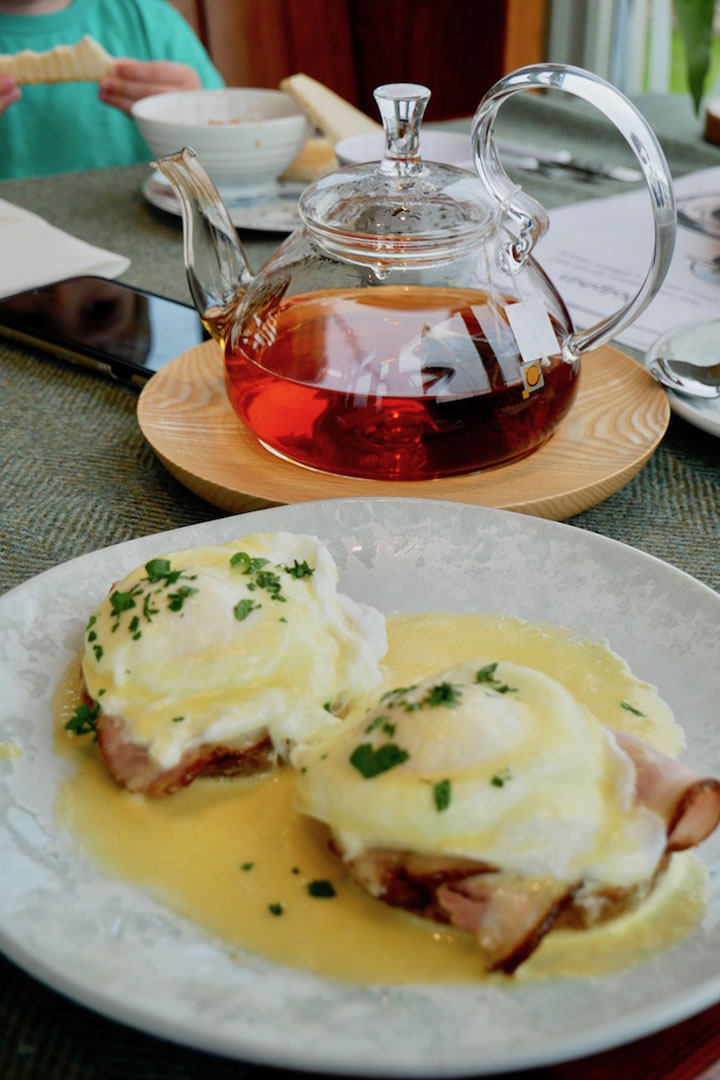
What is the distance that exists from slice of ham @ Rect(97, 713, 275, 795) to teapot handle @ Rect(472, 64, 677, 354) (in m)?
0.51

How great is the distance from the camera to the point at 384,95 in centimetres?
88

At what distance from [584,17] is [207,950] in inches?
128

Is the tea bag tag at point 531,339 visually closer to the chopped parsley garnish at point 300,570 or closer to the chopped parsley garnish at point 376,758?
the chopped parsley garnish at point 300,570

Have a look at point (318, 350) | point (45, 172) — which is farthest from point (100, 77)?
A: point (318, 350)

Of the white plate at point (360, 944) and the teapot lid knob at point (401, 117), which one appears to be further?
the teapot lid knob at point (401, 117)

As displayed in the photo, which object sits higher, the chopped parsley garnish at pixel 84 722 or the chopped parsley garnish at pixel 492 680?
the chopped parsley garnish at pixel 492 680

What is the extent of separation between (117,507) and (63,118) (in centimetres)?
163

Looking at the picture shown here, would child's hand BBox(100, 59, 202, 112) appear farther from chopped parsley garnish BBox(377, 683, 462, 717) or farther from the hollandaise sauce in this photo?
chopped parsley garnish BBox(377, 683, 462, 717)

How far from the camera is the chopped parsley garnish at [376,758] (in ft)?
1.67

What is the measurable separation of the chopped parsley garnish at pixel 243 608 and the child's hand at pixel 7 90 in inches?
55.7

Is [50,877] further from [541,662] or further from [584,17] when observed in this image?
[584,17]

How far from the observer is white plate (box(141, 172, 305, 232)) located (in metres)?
1.54

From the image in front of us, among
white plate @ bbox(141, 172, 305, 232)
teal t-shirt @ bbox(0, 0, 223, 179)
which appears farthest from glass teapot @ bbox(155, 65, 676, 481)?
teal t-shirt @ bbox(0, 0, 223, 179)

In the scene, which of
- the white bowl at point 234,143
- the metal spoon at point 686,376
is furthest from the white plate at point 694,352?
the white bowl at point 234,143
